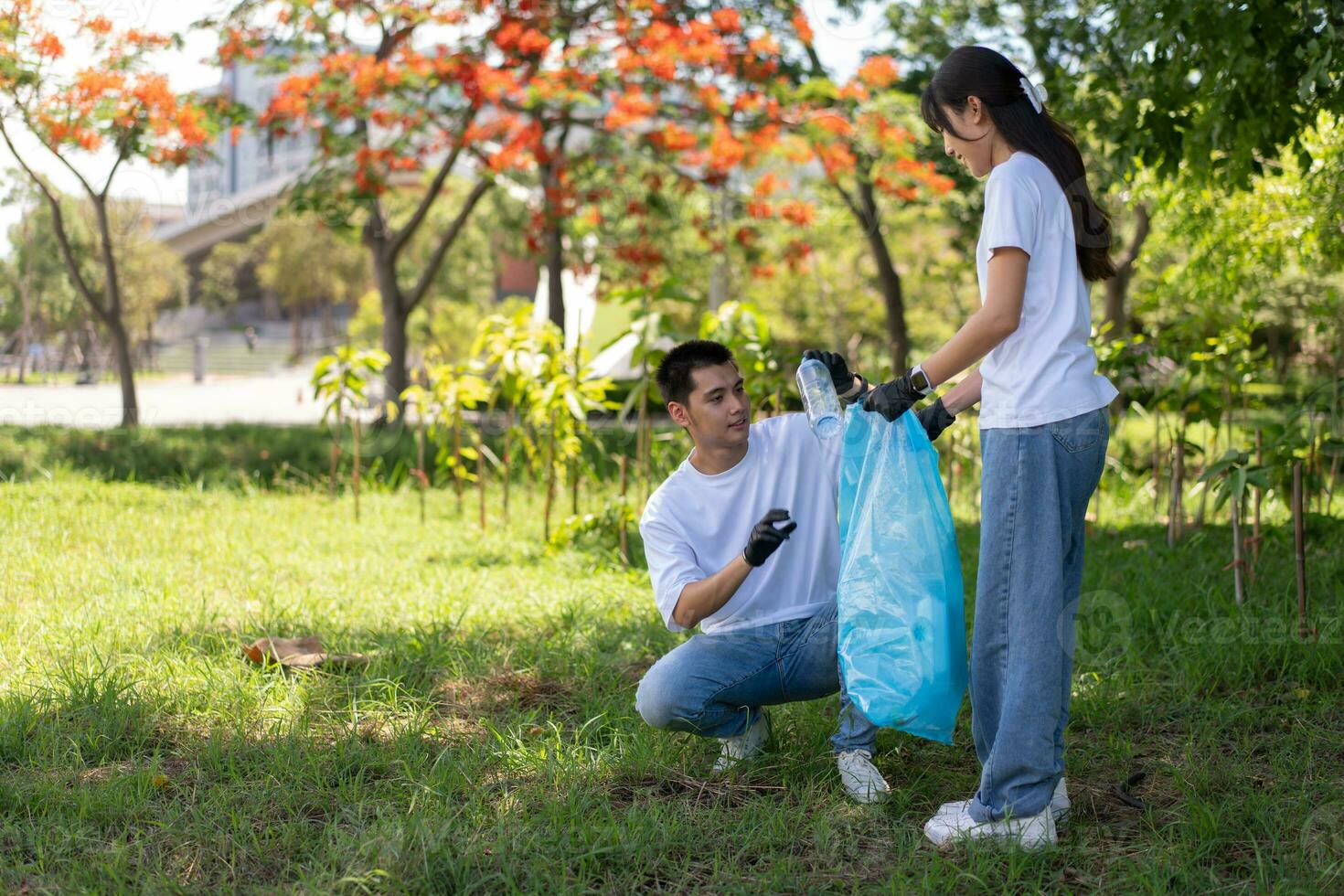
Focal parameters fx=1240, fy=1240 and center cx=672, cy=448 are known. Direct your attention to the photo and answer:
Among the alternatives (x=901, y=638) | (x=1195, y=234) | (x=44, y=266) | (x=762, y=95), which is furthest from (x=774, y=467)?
(x=44, y=266)

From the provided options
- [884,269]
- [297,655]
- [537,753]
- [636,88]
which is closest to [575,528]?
[297,655]

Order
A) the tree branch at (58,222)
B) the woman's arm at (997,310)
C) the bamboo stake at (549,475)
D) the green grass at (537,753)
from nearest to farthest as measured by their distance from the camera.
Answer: the woman's arm at (997,310)
the green grass at (537,753)
the bamboo stake at (549,475)
the tree branch at (58,222)

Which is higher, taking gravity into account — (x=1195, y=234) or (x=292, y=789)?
(x=1195, y=234)

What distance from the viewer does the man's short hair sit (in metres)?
2.83

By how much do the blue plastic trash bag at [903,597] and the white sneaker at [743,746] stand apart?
426 millimetres

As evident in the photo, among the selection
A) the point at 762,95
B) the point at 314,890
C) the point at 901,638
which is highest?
the point at 762,95

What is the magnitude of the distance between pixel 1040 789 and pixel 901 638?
0.39 metres

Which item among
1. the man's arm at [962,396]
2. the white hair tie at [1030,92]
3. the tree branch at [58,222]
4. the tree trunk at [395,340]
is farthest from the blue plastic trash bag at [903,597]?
the tree branch at [58,222]

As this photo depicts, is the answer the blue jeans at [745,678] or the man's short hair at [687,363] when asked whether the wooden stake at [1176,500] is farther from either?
the man's short hair at [687,363]

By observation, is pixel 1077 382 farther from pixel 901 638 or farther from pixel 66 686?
pixel 66 686

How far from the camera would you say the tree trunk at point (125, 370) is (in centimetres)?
930

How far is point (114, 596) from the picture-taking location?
438 centimetres

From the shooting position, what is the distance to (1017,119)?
235cm

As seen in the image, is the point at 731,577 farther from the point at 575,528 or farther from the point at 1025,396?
the point at 575,528
